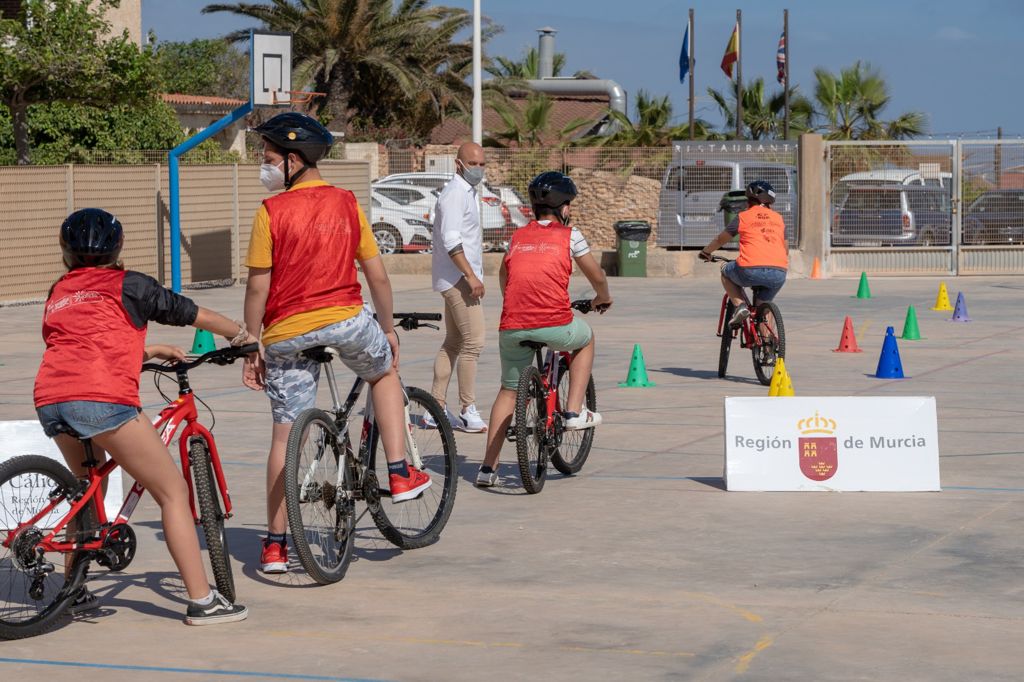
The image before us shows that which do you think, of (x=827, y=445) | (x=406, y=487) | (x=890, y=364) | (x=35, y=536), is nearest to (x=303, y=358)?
(x=406, y=487)

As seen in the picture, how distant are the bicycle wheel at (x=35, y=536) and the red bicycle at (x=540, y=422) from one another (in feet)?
9.48

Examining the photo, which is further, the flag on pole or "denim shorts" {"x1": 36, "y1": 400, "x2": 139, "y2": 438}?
the flag on pole

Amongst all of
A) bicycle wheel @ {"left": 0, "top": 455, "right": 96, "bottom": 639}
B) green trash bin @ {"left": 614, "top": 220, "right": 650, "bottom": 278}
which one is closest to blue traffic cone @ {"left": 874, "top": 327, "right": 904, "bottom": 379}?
bicycle wheel @ {"left": 0, "top": 455, "right": 96, "bottom": 639}

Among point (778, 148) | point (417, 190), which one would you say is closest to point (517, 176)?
point (417, 190)

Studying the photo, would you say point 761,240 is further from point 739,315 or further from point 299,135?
point 299,135

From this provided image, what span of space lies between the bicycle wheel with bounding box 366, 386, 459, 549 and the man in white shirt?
122 inches

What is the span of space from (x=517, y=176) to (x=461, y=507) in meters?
23.4

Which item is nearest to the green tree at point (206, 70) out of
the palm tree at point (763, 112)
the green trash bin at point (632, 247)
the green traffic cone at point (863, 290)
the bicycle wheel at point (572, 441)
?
the palm tree at point (763, 112)

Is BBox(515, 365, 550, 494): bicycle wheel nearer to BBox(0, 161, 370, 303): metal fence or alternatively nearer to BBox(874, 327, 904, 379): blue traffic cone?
→ BBox(874, 327, 904, 379): blue traffic cone

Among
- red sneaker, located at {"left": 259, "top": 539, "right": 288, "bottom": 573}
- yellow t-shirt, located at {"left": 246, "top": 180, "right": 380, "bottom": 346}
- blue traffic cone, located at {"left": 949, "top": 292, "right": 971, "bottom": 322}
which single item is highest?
yellow t-shirt, located at {"left": 246, "top": 180, "right": 380, "bottom": 346}

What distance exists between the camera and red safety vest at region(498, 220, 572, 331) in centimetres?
880

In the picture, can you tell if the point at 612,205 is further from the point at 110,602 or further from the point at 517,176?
the point at 110,602

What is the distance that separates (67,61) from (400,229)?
22.6 feet

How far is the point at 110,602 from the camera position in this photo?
21.3ft
